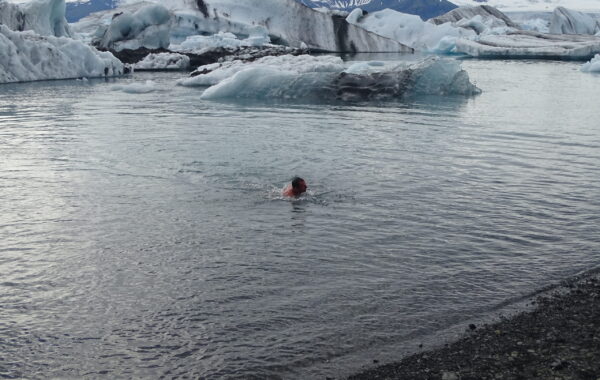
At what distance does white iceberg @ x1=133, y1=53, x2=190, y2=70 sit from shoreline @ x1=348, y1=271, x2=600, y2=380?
121 feet

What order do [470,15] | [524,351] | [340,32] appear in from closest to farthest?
[524,351], [340,32], [470,15]

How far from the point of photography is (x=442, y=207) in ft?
28.8

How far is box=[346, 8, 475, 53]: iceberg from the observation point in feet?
204

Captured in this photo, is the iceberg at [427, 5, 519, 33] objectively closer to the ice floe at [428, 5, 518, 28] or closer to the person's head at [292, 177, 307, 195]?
the ice floe at [428, 5, 518, 28]

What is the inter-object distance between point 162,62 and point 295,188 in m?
33.2

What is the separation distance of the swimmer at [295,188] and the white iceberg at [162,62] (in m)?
32.7

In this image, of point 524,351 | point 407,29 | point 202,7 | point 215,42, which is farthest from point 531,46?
point 524,351

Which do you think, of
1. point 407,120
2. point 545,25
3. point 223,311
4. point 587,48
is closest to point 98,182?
point 223,311

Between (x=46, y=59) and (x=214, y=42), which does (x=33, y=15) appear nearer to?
(x=46, y=59)

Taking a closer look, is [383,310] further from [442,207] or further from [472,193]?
[472,193]

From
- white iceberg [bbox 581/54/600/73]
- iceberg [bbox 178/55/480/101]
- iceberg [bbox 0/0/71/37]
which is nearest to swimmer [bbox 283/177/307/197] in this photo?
iceberg [bbox 178/55/480/101]

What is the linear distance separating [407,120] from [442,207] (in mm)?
8872

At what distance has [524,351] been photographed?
4770mm

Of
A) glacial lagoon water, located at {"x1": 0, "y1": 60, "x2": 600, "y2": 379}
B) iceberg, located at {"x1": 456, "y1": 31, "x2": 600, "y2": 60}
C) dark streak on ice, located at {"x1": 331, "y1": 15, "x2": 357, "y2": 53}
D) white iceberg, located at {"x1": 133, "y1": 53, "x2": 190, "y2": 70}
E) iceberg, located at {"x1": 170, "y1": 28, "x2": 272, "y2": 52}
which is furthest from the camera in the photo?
dark streak on ice, located at {"x1": 331, "y1": 15, "x2": 357, "y2": 53}
